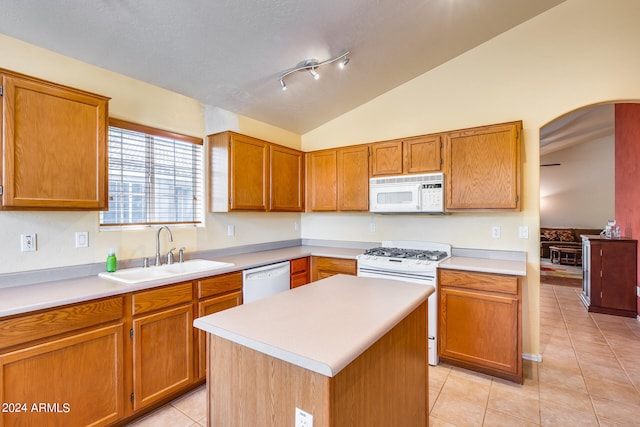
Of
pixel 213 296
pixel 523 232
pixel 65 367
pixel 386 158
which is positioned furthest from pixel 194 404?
pixel 523 232

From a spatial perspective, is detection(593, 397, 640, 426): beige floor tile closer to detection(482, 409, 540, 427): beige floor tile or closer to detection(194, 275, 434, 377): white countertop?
detection(482, 409, 540, 427): beige floor tile

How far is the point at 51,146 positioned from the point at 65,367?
126 cm

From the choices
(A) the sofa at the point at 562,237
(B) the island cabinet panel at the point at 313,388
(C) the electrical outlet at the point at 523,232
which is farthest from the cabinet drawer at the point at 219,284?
(A) the sofa at the point at 562,237

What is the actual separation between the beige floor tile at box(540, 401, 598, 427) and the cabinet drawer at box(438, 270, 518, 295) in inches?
31.0

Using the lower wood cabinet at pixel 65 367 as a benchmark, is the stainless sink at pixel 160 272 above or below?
above

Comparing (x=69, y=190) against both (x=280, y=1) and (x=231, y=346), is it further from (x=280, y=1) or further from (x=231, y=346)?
(x=280, y=1)

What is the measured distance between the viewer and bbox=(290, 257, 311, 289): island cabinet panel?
3.11 meters

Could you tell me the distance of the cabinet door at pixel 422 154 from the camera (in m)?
2.85

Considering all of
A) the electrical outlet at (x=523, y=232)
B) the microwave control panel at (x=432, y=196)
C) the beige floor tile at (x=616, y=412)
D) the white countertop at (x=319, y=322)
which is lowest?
the beige floor tile at (x=616, y=412)

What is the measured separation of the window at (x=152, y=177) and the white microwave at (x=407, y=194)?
72.2 inches

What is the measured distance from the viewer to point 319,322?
1.17 meters

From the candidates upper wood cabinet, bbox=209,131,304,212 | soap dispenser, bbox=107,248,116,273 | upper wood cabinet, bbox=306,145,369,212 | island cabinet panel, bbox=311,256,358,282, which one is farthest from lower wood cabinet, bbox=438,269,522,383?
soap dispenser, bbox=107,248,116,273

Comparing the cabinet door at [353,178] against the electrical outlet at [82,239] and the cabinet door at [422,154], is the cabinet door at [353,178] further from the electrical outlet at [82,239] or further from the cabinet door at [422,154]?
the electrical outlet at [82,239]

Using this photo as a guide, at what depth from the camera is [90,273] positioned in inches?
83.6
